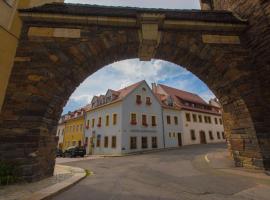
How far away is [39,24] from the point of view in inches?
234

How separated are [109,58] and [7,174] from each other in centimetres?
453

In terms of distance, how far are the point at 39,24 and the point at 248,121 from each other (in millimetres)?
7345

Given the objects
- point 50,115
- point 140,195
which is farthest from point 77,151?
point 140,195

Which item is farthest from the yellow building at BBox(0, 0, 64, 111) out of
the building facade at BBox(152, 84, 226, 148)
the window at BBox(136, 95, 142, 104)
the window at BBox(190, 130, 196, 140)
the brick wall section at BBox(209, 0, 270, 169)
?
the window at BBox(190, 130, 196, 140)

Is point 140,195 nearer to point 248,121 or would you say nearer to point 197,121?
point 248,121

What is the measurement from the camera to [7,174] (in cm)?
434

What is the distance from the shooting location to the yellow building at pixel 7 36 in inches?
206

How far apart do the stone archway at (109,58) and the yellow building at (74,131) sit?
24.7 meters

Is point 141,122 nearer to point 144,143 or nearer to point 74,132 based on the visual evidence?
point 144,143

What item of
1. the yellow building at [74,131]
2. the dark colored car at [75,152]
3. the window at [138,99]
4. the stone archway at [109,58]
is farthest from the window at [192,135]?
the stone archway at [109,58]

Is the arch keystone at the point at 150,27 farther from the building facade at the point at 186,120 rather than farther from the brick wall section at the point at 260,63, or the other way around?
the building facade at the point at 186,120

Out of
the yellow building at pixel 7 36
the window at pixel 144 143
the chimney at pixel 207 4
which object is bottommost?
the window at pixel 144 143

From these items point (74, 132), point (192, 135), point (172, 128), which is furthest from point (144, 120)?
point (74, 132)

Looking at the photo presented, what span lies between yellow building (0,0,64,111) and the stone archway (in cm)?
17
